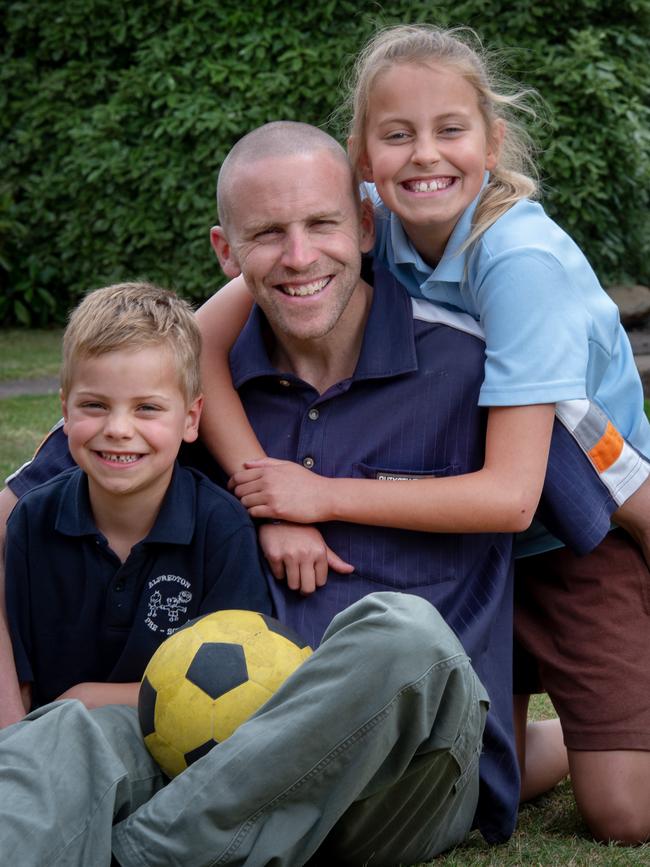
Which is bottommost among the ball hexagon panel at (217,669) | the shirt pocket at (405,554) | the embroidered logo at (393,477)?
the ball hexagon panel at (217,669)

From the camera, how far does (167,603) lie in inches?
117

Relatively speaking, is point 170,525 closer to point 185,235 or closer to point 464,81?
point 464,81

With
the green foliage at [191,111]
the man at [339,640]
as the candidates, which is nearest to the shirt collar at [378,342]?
the man at [339,640]

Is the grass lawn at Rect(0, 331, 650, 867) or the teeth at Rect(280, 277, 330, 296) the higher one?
the teeth at Rect(280, 277, 330, 296)

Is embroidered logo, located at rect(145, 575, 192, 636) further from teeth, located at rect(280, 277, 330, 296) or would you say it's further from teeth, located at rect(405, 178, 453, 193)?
teeth, located at rect(405, 178, 453, 193)

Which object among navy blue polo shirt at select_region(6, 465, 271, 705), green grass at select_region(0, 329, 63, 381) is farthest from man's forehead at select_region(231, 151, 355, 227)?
green grass at select_region(0, 329, 63, 381)

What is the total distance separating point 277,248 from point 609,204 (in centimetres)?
735

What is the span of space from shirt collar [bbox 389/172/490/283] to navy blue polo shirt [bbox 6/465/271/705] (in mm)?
784

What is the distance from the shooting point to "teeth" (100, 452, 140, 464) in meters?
2.99

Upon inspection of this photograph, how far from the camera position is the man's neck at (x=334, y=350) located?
3250mm

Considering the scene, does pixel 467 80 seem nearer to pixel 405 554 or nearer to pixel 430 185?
pixel 430 185

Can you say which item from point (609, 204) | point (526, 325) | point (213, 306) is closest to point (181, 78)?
point (609, 204)

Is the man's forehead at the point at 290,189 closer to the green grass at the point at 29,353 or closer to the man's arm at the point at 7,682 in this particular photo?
the man's arm at the point at 7,682

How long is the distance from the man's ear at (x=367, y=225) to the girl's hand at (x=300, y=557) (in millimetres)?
749
